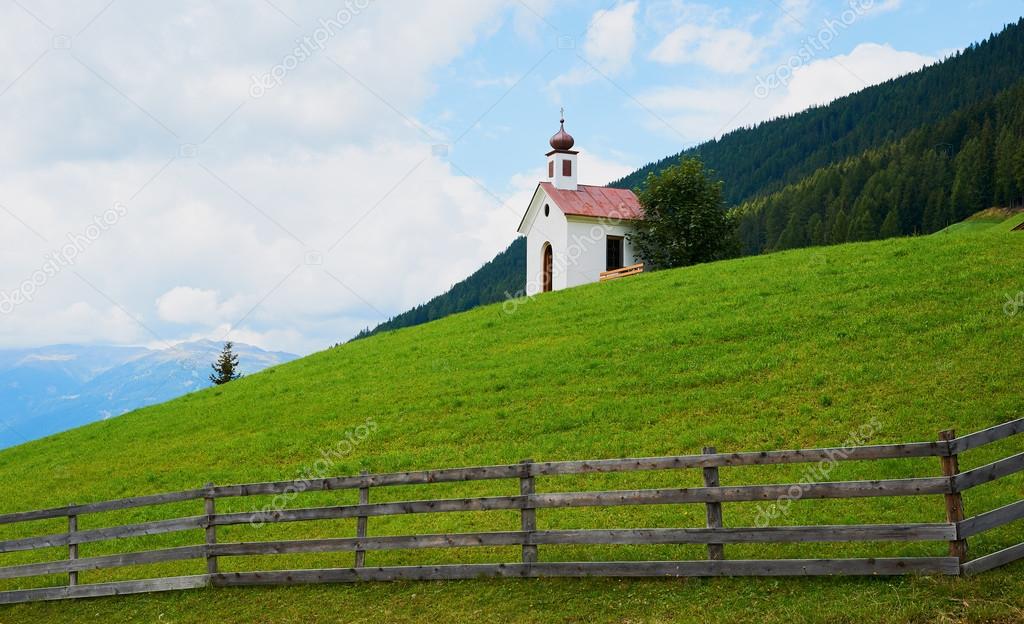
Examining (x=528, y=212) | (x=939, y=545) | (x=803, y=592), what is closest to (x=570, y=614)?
(x=803, y=592)

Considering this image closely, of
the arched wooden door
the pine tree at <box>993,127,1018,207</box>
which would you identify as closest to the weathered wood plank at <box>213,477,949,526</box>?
the arched wooden door

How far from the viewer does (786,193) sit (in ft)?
529

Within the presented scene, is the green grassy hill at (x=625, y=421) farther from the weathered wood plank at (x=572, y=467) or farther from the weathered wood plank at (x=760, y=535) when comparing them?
the weathered wood plank at (x=572, y=467)

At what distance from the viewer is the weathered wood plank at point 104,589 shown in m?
13.2

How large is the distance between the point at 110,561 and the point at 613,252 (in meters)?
41.6

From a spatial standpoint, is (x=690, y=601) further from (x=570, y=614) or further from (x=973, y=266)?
(x=973, y=266)

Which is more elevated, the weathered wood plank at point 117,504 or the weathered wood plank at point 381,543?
the weathered wood plank at point 117,504

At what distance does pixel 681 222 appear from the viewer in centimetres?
5125

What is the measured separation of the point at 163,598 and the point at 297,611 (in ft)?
10.3

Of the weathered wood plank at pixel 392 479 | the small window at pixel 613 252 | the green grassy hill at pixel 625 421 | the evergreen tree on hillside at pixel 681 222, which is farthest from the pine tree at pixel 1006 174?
the weathered wood plank at pixel 392 479

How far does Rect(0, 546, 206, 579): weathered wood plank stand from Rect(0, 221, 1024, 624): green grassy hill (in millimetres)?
639

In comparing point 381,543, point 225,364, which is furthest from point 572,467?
point 225,364

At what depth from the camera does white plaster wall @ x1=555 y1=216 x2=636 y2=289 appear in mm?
51125

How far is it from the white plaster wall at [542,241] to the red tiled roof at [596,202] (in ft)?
2.00
